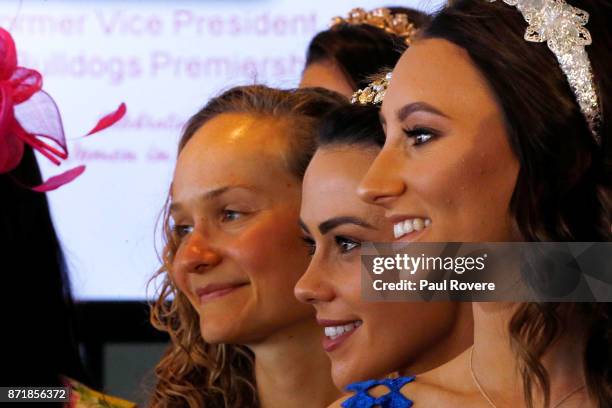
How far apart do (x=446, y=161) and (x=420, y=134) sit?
0.06 m

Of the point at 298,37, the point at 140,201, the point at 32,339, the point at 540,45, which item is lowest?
the point at 32,339

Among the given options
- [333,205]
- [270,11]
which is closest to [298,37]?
[270,11]

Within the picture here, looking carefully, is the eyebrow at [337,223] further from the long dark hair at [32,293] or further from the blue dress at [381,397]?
the long dark hair at [32,293]

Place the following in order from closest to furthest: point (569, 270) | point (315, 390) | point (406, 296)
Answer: point (569, 270) < point (406, 296) < point (315, 390)

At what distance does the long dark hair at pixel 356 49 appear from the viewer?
284 centimetres

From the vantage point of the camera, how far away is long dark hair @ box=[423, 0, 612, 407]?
1.49 m

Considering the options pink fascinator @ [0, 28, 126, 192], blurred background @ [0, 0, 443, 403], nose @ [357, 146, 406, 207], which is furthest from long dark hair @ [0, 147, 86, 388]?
blurred background @ [0, 0, 443, 403]

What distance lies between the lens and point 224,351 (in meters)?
2.26

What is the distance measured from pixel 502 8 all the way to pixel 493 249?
0.30 meters

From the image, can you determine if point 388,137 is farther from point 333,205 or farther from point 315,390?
point 315,390

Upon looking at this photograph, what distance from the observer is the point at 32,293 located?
2.19m

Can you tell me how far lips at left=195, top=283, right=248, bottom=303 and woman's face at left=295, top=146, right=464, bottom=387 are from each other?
25 centimetres

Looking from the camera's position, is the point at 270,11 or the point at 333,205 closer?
the point at 333,205

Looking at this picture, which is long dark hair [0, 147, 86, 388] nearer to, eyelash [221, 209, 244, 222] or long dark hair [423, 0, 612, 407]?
eyelash [221, 209, 244, 222]
